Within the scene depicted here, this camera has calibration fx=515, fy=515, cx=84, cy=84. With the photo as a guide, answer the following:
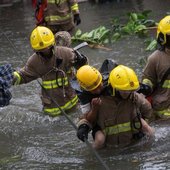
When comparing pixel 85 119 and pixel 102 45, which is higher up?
pixel 85 119

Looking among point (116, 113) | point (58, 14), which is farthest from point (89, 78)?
point (58, 14)

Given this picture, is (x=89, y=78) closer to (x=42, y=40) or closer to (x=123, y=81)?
(x=123, y=81)

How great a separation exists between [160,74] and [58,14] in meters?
3.91

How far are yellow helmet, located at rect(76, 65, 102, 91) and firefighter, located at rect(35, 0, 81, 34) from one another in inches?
164

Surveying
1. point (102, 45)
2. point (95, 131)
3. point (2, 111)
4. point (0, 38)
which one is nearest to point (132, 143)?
point (95, 131)

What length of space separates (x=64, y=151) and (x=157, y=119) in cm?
126

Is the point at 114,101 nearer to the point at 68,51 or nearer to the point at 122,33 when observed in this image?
the point at 68,51

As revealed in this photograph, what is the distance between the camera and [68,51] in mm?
7320

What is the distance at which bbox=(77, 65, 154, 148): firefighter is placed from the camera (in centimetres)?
571

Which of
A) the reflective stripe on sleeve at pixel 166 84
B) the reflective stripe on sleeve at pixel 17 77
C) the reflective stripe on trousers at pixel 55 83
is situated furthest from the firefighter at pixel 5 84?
the reflective stripe on sleeve at pixel 166 84

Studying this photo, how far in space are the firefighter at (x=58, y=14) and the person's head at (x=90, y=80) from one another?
164 inches

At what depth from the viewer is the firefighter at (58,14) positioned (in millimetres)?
9859

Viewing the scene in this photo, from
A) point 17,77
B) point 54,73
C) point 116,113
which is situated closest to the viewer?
point 116,113

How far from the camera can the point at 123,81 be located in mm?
5594
